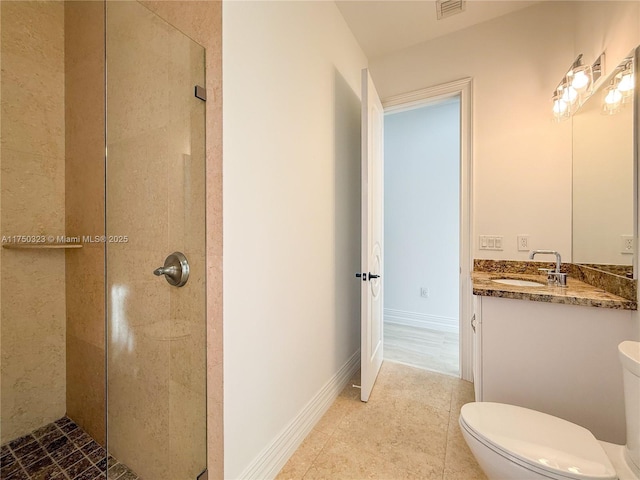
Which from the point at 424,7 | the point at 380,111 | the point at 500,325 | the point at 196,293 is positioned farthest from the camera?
the point at 380,111

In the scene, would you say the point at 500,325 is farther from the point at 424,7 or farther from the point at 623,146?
the point at 424,7

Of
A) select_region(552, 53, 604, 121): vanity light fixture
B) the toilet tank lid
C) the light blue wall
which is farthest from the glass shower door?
the light blue wall

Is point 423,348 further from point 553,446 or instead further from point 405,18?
point 405,18

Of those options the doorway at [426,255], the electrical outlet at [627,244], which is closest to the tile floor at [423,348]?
the doorway at [426,255]

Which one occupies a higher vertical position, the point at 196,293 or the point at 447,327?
the point at 196,293

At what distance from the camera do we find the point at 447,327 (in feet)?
10.4

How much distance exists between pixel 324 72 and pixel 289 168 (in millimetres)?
806

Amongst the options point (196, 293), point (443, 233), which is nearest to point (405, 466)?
point (196, 293)

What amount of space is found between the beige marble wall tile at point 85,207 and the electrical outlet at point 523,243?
2639mm

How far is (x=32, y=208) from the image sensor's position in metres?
1.49

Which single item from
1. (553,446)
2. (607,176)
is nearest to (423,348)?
(553,446)

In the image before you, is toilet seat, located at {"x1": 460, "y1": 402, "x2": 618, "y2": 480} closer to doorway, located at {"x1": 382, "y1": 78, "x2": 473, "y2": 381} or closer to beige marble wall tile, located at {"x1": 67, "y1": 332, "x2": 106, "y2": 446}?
doorway, located at {"x1": 382, "y1": 78, "x2": 473, "y2": 381}

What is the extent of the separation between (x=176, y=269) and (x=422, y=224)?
2.92 meters

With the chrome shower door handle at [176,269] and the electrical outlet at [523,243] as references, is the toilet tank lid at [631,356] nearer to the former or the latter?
the electrical outlet at [523,243]
